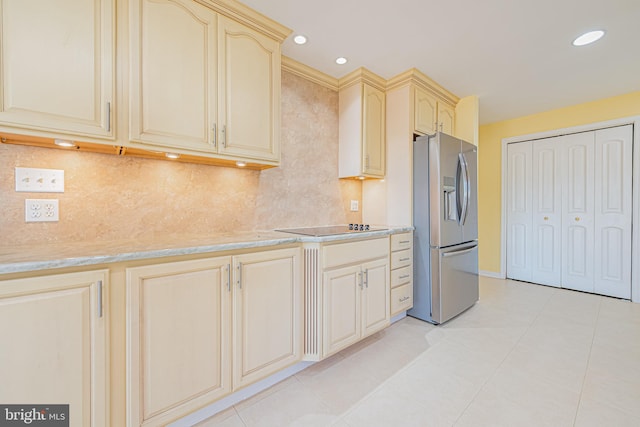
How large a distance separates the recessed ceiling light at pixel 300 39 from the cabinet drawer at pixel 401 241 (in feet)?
5.80

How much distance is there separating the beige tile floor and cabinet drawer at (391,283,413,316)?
185 mm

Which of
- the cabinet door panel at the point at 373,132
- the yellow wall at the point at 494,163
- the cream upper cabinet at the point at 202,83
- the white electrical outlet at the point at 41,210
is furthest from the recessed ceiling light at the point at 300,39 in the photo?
the yellow wall at the point at 494,163

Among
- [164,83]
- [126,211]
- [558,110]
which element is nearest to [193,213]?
[126,211]

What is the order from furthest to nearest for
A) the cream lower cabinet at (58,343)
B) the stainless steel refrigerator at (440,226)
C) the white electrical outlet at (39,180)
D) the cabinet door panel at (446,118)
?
1. the cabinet door panel at (446,118)
2. the stainless steel refrigerator at (440,226)
3. the white electrical outlet at (39,180)
4. the cream lower cabinet at (58,343)

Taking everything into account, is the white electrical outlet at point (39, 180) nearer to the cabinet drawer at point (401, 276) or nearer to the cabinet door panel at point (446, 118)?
the cabinet drawer at point (401, 276)

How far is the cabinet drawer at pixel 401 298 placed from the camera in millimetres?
2388

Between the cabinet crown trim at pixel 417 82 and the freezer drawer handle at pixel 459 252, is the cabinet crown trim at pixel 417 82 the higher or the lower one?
the higher one

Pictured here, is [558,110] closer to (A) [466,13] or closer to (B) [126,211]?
(A) [466,13]

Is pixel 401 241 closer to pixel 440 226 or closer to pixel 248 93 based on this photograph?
pixel 440 226

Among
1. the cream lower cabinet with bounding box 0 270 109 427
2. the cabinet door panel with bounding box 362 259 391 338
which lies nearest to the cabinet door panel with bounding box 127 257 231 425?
Answer: the cream lower cabinet with bounding box 0 270 109 427

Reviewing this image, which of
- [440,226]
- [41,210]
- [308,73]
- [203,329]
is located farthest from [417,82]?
[41,210]

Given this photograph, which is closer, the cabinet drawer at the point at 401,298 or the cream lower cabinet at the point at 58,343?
the cream lower cabinet at the point at 58,343

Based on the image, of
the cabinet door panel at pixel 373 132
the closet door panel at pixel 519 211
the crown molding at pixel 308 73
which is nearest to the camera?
the crown molding at pixel 308 73

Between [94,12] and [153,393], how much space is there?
1764 millimetres
